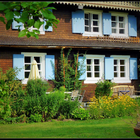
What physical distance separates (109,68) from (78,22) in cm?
310

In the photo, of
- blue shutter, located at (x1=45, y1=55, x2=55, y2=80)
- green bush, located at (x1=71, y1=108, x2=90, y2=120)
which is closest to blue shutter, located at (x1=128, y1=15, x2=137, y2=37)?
blue shutter, located at (x1=45, y1=55, x2=55, y2=80)

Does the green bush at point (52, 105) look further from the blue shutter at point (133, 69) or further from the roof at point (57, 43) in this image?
the blue shutter at point (133, 69)

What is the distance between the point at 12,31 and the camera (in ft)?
41.5

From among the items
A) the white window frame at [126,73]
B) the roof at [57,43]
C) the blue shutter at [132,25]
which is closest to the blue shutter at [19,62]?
the roof at [57,43]

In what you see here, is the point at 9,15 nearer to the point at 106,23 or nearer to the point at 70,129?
the point at 70,129

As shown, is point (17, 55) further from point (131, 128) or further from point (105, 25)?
point (131, 128)

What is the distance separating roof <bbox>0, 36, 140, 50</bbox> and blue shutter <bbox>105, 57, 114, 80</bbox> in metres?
0.87

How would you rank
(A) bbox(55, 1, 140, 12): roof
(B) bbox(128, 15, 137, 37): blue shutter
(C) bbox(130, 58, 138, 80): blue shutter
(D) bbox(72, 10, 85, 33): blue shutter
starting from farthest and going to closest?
(B) bbox(128, 15, 137, 37): blue shutter, (C) bbox(130, 58, 138, 80): blue shutter, (D) bbox(72, 10, 85, 33): blue shutter, (A) bbox(55, 1, 140, 12): roof

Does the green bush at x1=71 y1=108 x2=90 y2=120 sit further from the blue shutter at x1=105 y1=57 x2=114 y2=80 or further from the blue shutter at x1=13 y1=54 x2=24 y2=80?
the blue shutter at x1=105 y1=57 x2=114 y2=80

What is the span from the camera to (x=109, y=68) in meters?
13.8

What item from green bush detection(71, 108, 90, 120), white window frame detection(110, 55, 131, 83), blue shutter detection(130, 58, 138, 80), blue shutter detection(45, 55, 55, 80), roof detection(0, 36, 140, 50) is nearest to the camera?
green bush detection(71, 108, 90, 120)

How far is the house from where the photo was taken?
1231 centimetres

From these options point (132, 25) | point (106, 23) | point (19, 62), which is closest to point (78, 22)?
point (106, 23)

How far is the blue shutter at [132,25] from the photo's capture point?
14.8 meters
